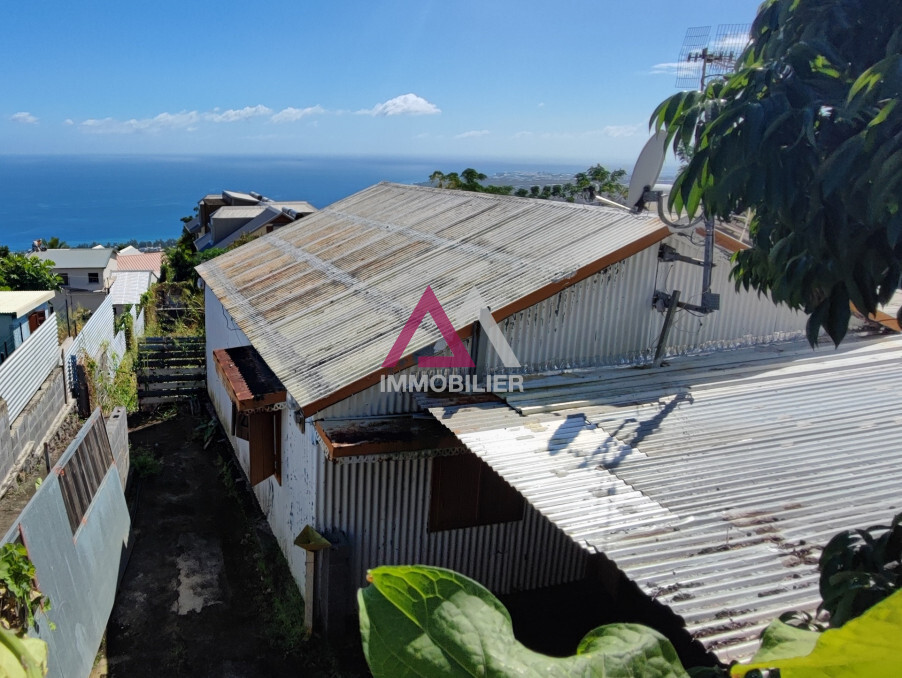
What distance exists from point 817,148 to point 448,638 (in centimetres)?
261

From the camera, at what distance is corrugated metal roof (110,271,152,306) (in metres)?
25.5

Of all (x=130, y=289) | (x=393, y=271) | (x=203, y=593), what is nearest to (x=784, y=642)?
(x=203, y=593)

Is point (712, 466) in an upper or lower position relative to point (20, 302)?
upper

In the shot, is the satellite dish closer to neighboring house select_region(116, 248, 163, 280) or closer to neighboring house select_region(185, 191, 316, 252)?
neighboring house select_region(185, 191, 316, 252)

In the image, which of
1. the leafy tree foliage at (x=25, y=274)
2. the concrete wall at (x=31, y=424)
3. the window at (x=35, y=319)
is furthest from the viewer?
the leafy tree foliage at (x=25, y=274)

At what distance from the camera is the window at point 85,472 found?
711 centimetres

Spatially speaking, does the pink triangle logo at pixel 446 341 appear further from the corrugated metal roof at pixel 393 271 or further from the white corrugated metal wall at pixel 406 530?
the white corrugated metal wall at pixel 406 530

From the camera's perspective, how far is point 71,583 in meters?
6.61

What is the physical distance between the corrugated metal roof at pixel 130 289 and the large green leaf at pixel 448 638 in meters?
24.0

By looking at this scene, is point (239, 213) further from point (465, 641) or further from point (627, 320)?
point (465, 641)

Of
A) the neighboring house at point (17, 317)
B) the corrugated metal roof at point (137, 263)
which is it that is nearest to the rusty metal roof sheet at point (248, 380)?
the neighboring house at point (17, 317)

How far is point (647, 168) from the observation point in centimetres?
861

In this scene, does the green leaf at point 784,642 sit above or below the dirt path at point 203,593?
above

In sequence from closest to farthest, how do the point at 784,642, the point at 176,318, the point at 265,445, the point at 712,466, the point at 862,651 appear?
the point at 862,651, the point at 784,642, the point at 712,466, the point at 265,445, the point at 176,318
